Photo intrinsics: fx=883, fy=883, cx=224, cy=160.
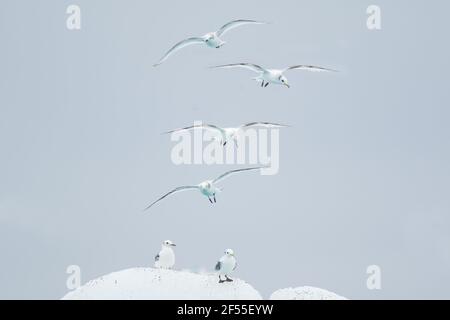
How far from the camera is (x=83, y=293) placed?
1015 inches

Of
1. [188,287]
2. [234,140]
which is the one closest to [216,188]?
[234,140]

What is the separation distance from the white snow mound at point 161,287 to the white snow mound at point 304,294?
1499mm

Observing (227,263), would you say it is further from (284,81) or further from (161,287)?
(284,81)

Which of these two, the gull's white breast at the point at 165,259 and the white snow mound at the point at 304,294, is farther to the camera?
the gull's white breast at the point at 165,259

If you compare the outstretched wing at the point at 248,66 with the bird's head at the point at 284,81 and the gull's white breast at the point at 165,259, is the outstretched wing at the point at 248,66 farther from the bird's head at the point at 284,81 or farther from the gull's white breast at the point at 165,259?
the gull's white breast at the point at 165,259

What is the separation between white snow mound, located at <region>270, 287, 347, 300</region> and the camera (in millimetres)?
26398

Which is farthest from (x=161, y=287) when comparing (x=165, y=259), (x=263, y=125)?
(x=263, y=125)

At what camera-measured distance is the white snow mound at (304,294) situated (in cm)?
2640

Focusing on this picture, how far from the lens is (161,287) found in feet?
83.9

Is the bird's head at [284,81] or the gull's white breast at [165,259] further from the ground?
the bird's head at [284,81]

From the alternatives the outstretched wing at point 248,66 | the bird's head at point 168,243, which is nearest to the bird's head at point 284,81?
the outstretched wing at point 248,66

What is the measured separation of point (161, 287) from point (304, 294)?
14.4ft
